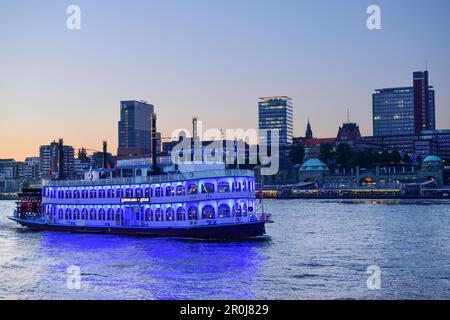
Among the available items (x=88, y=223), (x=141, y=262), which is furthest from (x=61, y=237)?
(x=141, y=262)

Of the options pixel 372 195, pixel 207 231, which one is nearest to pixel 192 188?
pixel 207 231

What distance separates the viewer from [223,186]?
50656 millimetres

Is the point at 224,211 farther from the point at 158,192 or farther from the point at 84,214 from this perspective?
the point at 84,214

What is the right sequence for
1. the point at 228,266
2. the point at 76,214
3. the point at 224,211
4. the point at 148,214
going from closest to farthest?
the point at 228,266, the point at 224,211, the point at 148,214, the point at 76,214

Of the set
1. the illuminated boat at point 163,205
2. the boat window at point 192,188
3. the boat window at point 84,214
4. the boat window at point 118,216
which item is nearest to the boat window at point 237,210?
the illuminated boat at point 163,205

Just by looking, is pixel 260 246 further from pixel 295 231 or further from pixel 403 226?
pixel 403 226

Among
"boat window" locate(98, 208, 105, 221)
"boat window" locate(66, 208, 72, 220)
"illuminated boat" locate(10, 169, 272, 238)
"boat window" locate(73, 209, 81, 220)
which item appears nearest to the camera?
"illuminated boat" locate(10, 169, 272, 238)

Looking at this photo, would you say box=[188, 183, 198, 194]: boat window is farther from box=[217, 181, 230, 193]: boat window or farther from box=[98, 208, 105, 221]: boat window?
box=[98, 208, 105, 221]: boat window

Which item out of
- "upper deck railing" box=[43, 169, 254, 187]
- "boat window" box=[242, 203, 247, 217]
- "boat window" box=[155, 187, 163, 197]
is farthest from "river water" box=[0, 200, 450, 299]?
"upper deck railing" box=[43, 169, 254, 187]

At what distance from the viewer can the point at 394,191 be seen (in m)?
185

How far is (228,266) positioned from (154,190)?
59.5 ft

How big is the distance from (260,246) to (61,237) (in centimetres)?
2394

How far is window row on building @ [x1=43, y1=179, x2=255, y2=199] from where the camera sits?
50719 millimetres

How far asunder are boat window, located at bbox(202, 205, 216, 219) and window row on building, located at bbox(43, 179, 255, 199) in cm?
146
